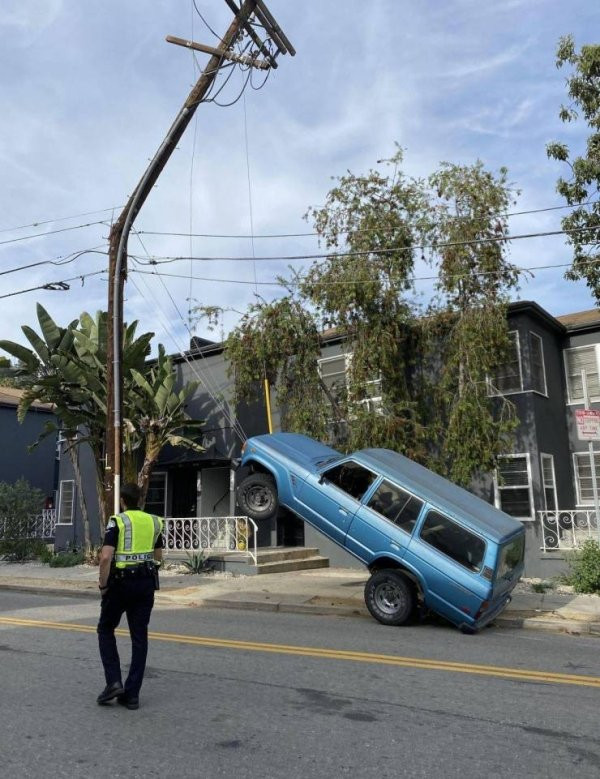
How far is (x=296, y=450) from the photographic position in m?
10.4

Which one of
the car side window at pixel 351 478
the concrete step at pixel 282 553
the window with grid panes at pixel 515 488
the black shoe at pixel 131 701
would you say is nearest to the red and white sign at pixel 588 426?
the window with grid panes at pixel 515 488

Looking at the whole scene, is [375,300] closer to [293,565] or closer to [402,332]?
[402,332]

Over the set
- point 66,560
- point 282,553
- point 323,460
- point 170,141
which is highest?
point 170,141

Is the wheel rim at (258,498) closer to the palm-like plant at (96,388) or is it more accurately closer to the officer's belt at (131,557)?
the officer's belt at (131,557)

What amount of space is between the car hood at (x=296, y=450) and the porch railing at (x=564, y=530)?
227 inches

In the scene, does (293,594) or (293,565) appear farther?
(293,565)

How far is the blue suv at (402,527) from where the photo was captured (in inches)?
332

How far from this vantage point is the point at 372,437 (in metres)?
14.3

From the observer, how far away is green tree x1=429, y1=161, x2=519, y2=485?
45.4ft

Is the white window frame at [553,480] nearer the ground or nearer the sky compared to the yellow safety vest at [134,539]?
nearer the sky

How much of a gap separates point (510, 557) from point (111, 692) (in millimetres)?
5512

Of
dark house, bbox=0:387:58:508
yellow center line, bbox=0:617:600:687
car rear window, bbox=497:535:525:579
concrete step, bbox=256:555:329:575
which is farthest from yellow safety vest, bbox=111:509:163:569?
dark house, bbox=0:387:58:508

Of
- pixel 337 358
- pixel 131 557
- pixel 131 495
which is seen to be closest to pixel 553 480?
pixel 337 358

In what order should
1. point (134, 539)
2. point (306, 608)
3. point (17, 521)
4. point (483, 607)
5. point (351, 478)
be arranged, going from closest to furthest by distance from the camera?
point (134, 539)
point (483, 607)
point (351, 478)
point (306, 608)
point (17, 521)
